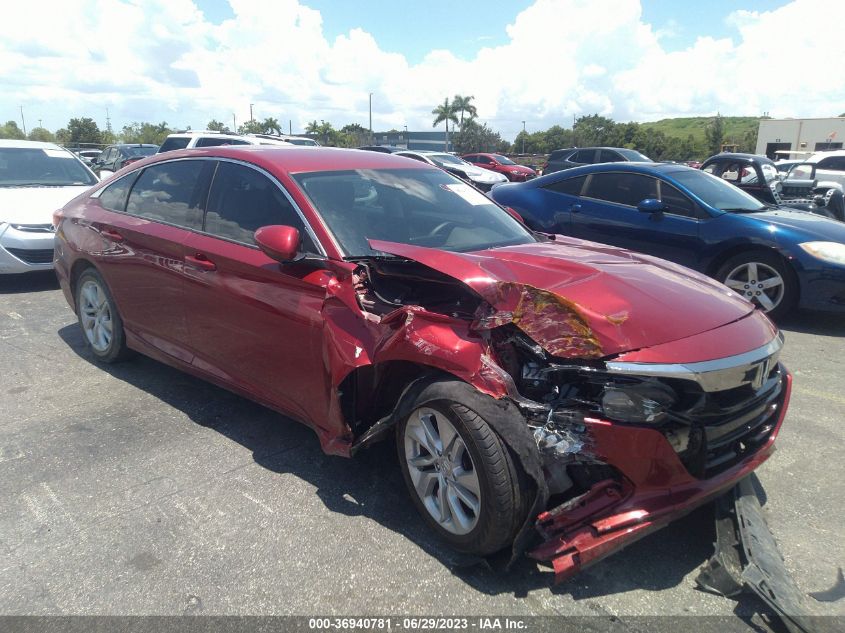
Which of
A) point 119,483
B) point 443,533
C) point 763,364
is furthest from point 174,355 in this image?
point 763,364

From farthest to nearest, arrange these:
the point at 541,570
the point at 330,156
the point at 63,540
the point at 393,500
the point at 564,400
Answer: the point at 330,156 < the point at 393,500 < the point at 63,540 < the point at 541,570 < the point at 564,400

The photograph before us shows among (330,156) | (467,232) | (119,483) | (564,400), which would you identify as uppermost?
(330,156)

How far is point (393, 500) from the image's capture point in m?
3.18

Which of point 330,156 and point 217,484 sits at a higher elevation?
point 330,156

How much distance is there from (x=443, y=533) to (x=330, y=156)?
96.8 inches

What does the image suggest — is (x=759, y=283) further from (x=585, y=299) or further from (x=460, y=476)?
(x=460, y=476)

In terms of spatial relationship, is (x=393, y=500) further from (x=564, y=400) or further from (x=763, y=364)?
(x=763, y=364)

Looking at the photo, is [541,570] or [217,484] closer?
[541,570]

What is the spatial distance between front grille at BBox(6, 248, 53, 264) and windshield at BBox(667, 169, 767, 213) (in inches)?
283

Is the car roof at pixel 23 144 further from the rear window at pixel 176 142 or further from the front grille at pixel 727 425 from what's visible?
the front grille at pixel 727 425

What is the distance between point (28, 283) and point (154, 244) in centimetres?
500

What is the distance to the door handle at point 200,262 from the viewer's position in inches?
147

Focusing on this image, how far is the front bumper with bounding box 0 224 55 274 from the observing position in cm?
724

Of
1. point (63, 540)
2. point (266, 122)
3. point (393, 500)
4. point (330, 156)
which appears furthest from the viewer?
point (266, 122)
